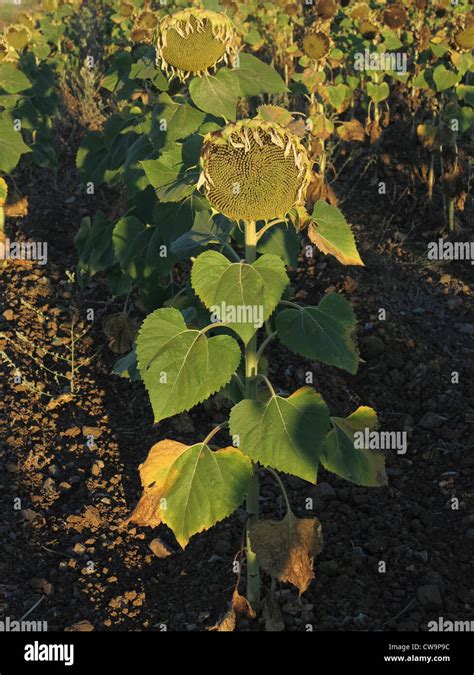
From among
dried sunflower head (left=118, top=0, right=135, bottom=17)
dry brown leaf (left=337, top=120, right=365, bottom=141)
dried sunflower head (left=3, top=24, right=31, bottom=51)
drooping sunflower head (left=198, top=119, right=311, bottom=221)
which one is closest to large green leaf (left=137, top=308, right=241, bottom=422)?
drooping sunflower head (left=198, top=119, right=311, bottom=221)

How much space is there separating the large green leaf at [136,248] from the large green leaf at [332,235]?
1444 mm

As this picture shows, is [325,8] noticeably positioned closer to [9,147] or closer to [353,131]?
[353,131]

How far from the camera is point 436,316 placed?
6.11 metres

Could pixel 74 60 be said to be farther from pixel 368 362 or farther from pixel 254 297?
pixel 254 297

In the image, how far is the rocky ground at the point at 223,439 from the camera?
3916 mm

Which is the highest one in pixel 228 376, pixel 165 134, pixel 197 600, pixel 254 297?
pixel 165 134

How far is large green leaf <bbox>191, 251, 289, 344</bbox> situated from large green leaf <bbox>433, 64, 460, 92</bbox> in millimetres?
4370

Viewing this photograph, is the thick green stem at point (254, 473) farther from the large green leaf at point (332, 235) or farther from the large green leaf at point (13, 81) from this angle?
the large green leaf at point (13, 81)

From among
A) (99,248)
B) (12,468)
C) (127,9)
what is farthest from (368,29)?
(12,468)

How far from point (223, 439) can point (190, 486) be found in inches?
66.8

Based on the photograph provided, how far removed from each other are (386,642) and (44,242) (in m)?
3.97

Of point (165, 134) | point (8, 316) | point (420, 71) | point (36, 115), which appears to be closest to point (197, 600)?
point (165, 134)

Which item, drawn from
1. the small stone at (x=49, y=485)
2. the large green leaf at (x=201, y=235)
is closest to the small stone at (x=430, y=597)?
the large green leaf at (x=201, y=235)

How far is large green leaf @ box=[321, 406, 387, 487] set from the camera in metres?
3.27
